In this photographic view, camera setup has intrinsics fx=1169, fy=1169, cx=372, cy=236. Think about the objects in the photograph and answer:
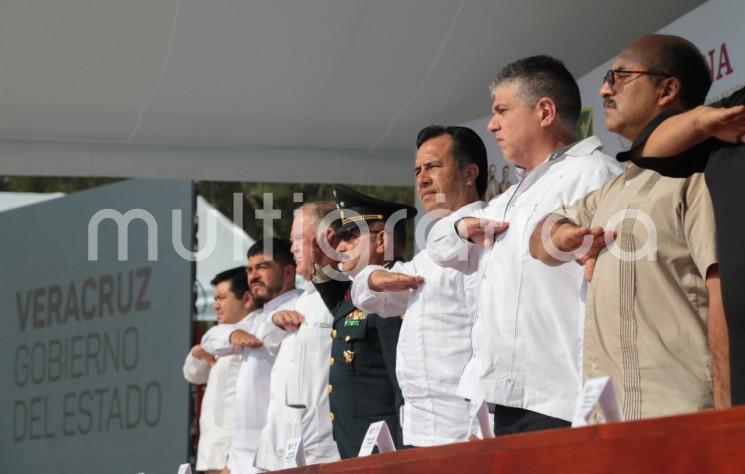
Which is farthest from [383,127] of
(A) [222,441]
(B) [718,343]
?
(B) [718,343]

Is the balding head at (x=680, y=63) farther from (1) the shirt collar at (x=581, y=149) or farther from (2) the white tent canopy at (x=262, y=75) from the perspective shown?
(2) the white tent canopy at (x=262, y=75)

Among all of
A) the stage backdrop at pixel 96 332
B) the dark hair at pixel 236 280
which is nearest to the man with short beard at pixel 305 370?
the dark hair at pixel 236 280

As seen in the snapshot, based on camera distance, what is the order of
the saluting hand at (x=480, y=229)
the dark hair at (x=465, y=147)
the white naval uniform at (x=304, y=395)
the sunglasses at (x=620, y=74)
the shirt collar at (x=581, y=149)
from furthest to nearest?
the white naval uniform at (x=304, y=395) → the dark hair at (x=465, y=147) → the shirt collar at (x=581, y=149) → the saluting hand at (x=480, y=229) → the sunglasses at (x=620, y=74)

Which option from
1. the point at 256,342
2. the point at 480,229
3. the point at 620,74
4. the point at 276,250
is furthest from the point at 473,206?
the point at 276,250

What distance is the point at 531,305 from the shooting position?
9.09ft

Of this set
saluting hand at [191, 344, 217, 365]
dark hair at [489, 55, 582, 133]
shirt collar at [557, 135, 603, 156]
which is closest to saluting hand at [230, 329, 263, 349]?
saluting hand at [191, 344, 217, 365]

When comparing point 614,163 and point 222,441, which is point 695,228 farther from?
point 222,441

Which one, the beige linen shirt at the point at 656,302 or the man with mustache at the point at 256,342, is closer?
the beige linen shirt at the point at 656,302

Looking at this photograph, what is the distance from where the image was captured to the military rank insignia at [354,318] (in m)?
4.01

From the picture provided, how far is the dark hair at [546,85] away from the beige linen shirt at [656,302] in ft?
2.50

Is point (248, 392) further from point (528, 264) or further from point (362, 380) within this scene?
point (528, 264)

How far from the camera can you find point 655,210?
89.4 inches

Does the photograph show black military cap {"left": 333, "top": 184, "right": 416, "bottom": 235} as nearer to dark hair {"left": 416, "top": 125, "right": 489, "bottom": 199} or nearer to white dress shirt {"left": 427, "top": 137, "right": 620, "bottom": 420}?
dark hair {"left": 416, "top": 125, "right": 489, "bottom": 199}

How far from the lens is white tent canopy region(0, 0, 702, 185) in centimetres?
498
